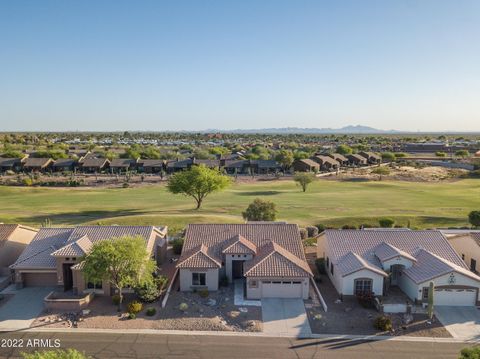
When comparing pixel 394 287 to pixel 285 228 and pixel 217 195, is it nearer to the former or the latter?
pixel 285 228

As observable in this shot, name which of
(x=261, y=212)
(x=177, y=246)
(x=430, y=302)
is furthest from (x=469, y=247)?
(x=177, y=246)

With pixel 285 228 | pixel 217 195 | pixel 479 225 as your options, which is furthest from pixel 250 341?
pixel 217 195

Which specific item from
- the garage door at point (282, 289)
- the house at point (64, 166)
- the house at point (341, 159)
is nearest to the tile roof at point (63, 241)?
the garage door at point (282, 289)

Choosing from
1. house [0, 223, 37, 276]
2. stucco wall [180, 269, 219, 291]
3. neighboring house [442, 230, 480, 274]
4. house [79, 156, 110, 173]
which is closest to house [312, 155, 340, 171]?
house [79, 156, 110, 173]

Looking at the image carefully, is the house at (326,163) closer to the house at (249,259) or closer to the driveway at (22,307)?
the house at (249,259)

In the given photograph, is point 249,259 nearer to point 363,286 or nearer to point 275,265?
point 275,265
